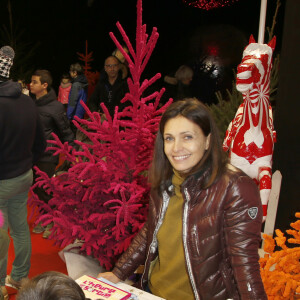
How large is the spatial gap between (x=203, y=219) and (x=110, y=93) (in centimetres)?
332

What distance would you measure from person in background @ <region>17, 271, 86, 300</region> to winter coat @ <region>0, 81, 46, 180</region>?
212 cm

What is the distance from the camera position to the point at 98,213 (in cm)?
241

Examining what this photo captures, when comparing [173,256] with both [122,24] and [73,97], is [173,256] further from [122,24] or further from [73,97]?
[122,24]

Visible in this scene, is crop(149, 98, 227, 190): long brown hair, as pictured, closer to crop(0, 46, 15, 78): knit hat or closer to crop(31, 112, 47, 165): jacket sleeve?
crop(0, 46, 15, 78): knit hat

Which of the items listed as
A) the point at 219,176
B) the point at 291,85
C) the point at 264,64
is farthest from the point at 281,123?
the point at 219,176

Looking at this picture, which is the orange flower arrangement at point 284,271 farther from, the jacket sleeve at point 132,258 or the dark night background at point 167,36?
the jacket sleeve at point 132,258

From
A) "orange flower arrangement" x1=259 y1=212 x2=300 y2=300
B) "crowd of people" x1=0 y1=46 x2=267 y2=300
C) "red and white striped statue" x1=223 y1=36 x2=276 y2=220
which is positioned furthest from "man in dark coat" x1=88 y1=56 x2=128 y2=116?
"crowd of people" x1=0 y1=46 x2=267 y2=300

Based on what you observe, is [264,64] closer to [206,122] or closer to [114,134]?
[206,122]

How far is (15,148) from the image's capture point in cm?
286

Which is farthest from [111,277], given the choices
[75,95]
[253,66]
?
[75,95]

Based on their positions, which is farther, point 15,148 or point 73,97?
point 73,97

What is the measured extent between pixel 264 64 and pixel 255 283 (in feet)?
3.97

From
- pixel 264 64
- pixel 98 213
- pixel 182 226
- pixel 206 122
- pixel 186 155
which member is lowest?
pixel 98 213

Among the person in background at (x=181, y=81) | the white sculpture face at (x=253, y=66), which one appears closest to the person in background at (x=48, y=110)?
the white sculpture face at (x=253, y=66)
